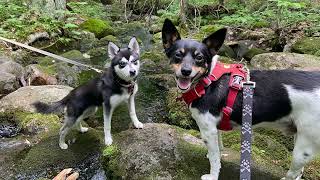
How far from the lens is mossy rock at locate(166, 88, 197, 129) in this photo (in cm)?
684

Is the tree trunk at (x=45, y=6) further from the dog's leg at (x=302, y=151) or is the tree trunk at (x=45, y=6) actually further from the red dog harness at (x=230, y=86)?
the dog's leg at (x=302, y=151)

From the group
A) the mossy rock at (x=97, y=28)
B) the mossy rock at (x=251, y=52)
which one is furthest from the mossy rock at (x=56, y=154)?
the mossy rock at (x=97, y=28)

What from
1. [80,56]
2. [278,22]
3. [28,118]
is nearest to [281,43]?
[278,22]

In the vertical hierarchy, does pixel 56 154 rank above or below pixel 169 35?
below

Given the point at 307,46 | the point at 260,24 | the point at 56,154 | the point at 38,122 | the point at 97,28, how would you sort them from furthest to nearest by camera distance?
the point at 97,28
the point at 260,24
the point at 307,46
the point at 38,122
the point at 56,154

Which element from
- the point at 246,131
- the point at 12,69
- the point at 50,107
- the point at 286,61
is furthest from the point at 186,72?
the point at 12,69

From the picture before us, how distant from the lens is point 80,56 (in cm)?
1106

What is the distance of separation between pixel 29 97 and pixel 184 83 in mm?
4268

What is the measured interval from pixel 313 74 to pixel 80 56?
8232 mm

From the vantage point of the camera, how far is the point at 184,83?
12.1 ft

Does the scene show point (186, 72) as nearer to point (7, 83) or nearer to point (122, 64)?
point (122, 64)

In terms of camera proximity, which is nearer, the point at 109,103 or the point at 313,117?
the point at 313,117

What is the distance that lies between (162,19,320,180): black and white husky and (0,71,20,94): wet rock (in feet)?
17.9

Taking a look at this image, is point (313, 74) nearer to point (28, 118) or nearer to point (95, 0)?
point (28, 118)
